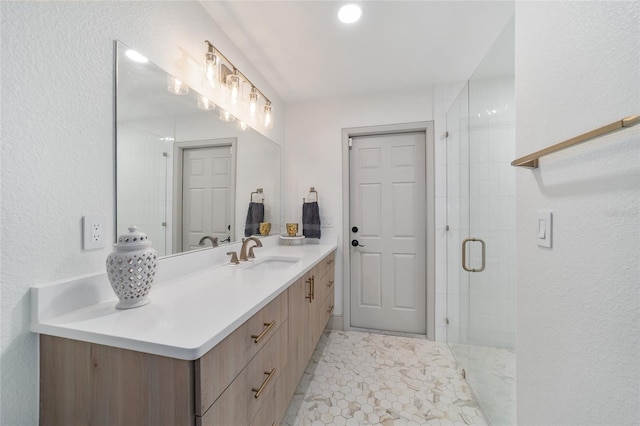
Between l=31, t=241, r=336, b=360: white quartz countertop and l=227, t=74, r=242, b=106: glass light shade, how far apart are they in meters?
1.24

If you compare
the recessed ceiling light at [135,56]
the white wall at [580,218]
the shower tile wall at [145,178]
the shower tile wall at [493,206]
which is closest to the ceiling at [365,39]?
the shower tile wall at [493,206]

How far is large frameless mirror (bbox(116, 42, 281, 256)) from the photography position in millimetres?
1054

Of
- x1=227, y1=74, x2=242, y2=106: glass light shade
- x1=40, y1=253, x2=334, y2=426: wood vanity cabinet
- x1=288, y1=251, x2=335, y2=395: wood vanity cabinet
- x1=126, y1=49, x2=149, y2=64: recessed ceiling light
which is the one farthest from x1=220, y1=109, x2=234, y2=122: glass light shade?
x1=40, y1=253, x2=334, y2=426: wood vanity cabinet

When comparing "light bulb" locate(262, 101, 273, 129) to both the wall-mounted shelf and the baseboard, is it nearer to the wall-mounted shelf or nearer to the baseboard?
the wall-mounted shelf

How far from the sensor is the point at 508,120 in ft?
3.97

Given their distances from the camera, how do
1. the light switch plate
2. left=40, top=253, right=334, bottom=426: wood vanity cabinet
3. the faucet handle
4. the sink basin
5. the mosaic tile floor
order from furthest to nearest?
the sink basin < the faucet handle < the mosaic tile floor < the light switch plate < left=40, top=253, right=334, bottom=426: wood vanity cabinet

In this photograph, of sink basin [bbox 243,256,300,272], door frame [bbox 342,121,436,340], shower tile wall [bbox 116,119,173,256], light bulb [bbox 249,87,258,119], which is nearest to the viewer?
shower tile wall [bbox 116,119,173,256]

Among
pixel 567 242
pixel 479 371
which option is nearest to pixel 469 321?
pixel 479 371

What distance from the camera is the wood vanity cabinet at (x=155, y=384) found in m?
0.64

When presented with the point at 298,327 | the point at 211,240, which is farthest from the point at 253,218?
the point at 298,327

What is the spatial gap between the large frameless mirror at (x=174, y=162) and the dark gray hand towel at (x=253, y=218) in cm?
6

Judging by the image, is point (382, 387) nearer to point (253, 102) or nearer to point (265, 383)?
point (265, 383)

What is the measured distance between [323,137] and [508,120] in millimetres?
1682

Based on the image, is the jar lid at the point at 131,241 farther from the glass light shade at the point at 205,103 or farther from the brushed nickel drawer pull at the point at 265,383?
the glass light shade at the point at 205,103
